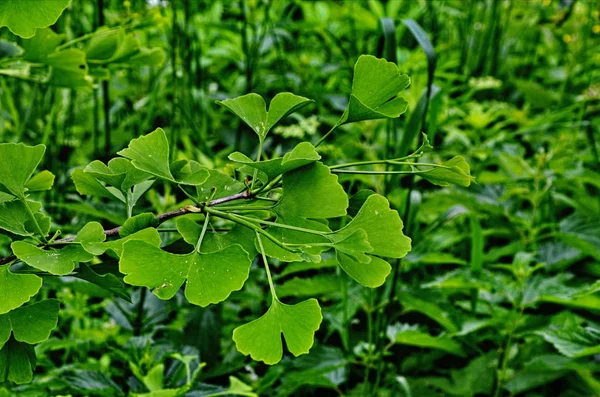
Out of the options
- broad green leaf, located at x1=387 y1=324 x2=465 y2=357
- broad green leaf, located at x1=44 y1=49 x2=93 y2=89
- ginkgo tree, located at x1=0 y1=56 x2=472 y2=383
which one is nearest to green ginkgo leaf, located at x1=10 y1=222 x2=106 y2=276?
ginkgo tree, located at x1=0 y1=56 x2=472 y2=383

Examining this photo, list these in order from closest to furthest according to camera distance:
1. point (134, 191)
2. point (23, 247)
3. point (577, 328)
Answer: point (23, 247), point (134, 191), point (577, 328)

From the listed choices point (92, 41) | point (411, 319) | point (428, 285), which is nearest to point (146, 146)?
point (92, 41)

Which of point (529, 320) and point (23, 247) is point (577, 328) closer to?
point (529, 320)

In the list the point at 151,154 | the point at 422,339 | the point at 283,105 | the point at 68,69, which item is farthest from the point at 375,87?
the point at 422,339

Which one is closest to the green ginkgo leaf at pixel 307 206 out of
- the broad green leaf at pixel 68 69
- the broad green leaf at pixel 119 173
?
the broad green leaf at pixel 119 173

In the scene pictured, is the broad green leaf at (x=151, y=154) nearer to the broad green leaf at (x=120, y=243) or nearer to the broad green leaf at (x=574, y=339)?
the broad green leaf at (x=120, y=243)

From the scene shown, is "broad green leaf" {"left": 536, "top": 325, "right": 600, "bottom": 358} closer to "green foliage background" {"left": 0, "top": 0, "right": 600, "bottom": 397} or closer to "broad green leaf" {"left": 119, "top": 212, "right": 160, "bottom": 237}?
"green foliage background" {"left": 0, "top": 0, "right": 600, "bottom": 397}
